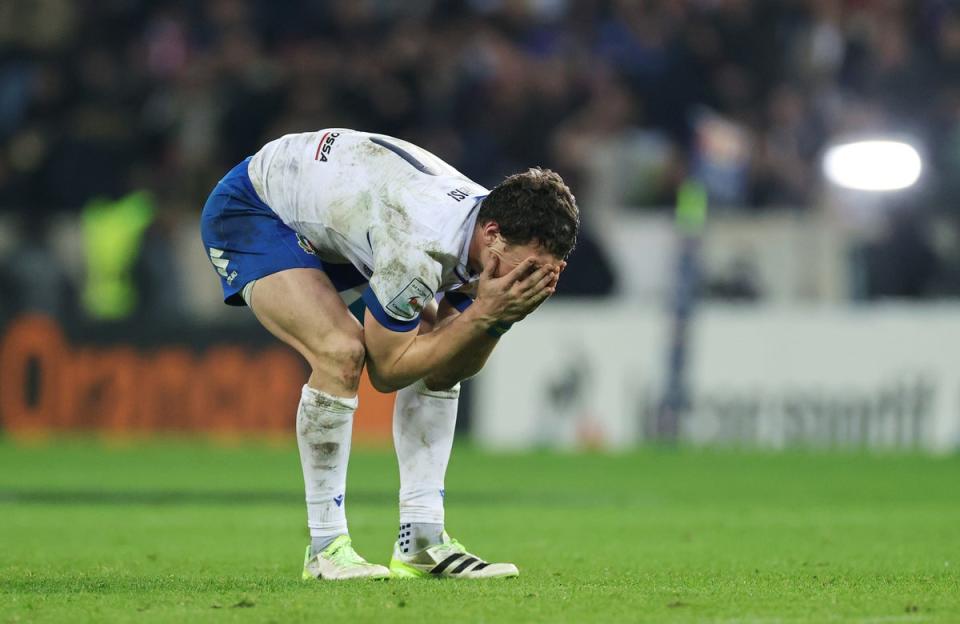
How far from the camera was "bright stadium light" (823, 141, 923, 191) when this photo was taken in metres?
16.0

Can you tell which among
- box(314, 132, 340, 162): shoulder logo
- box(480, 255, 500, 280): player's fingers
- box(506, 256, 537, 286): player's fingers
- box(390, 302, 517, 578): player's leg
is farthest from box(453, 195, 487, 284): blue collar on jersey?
box(314, 132, 340, 162): shoulder logo

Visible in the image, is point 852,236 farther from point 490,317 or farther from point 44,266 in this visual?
point 490,317

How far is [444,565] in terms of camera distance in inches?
241

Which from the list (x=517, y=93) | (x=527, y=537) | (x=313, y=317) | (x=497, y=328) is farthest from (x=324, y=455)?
(x=517, y=93)

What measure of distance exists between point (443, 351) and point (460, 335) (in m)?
0.08

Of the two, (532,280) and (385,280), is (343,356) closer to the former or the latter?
(385,280)

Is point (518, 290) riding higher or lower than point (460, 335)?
higher

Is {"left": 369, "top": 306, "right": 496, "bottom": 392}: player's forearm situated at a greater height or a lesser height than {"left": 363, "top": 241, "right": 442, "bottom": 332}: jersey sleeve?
lesser

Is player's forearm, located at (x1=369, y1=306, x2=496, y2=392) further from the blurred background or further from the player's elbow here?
the blurred background

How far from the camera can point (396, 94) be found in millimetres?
16766

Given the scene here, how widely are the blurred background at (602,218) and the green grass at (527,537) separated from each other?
95 centimetres

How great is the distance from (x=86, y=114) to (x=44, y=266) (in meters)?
1.63

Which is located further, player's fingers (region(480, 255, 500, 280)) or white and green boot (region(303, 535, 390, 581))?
white and green boot (region(303, 535, 390, 581))

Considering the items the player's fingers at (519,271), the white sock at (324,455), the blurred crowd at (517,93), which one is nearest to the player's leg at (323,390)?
the white sock at (324,455)
